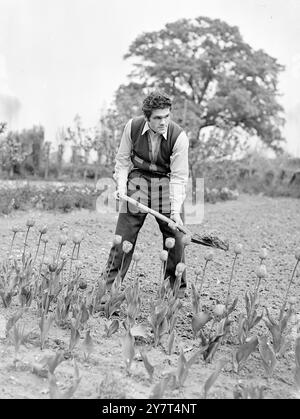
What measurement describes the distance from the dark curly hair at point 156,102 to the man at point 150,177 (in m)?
0.11

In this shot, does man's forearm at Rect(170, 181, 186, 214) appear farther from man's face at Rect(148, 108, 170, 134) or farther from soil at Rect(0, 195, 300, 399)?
soil at Rect(0, 195, 300, 399)

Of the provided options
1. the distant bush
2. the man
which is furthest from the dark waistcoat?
the distant bush

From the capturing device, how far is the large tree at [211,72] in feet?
74.6

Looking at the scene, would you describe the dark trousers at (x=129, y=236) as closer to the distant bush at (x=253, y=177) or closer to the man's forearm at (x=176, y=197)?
the man's forearm at (x=176, y=197)

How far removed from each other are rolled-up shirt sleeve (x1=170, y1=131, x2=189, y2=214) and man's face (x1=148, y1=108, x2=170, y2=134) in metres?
0.18

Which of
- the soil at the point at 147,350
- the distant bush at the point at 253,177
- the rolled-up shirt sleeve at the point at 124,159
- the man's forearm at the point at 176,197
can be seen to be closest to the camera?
the soil at the point at 147,350

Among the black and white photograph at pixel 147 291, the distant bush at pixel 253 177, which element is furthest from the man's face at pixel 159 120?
the distant bush at pixel 253 177

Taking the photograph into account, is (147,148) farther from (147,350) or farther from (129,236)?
(147,350)

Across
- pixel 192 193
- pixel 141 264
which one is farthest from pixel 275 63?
pixel 141 264

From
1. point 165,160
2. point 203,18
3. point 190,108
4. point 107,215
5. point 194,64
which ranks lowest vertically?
point 107,215

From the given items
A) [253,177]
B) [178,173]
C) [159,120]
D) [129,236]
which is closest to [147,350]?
[129,236]

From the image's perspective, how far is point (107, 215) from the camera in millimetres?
9844

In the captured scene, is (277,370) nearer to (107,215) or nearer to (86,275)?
(86,275)
